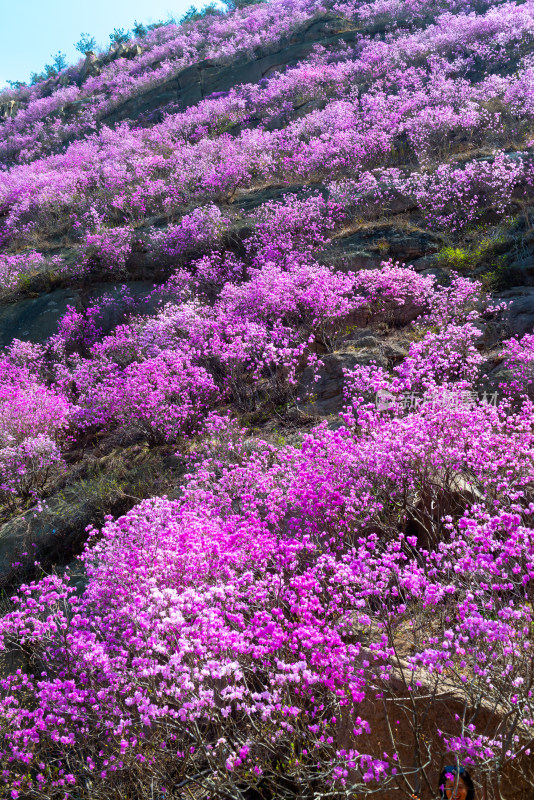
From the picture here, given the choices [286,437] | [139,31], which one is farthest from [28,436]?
[139,31]

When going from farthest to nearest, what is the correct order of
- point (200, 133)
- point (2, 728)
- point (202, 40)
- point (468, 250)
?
point (202, 40) < point (200, 133) < point (468, 250) < point (2, 728)

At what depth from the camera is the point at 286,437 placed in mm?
7641

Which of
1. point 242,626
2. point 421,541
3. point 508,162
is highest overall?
point 508,162

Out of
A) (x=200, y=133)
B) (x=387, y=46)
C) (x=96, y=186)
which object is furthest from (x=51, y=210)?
(x=387, y=46)

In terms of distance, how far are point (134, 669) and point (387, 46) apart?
86.1ft

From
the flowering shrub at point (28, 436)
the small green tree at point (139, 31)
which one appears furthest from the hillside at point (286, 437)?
the small green tree at point (139, 31)

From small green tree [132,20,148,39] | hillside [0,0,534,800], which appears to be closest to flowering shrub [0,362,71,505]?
hillside [0,0,534,800]

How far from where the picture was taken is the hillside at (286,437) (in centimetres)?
308

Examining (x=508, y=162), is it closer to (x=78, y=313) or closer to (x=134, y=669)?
(x=78, y=313)

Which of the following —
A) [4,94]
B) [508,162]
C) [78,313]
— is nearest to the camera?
[508,162]

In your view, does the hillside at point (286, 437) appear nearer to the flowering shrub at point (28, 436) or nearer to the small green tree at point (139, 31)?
the flowering shrub at point (28, 436)

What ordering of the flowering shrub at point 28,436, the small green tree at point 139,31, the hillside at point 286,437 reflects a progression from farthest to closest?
the small green tree at point 139,31
the flowering shrub at point 28,436
the hillside at point 286,437

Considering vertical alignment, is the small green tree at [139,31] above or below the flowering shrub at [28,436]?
above

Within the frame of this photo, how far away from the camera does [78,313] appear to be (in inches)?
578
